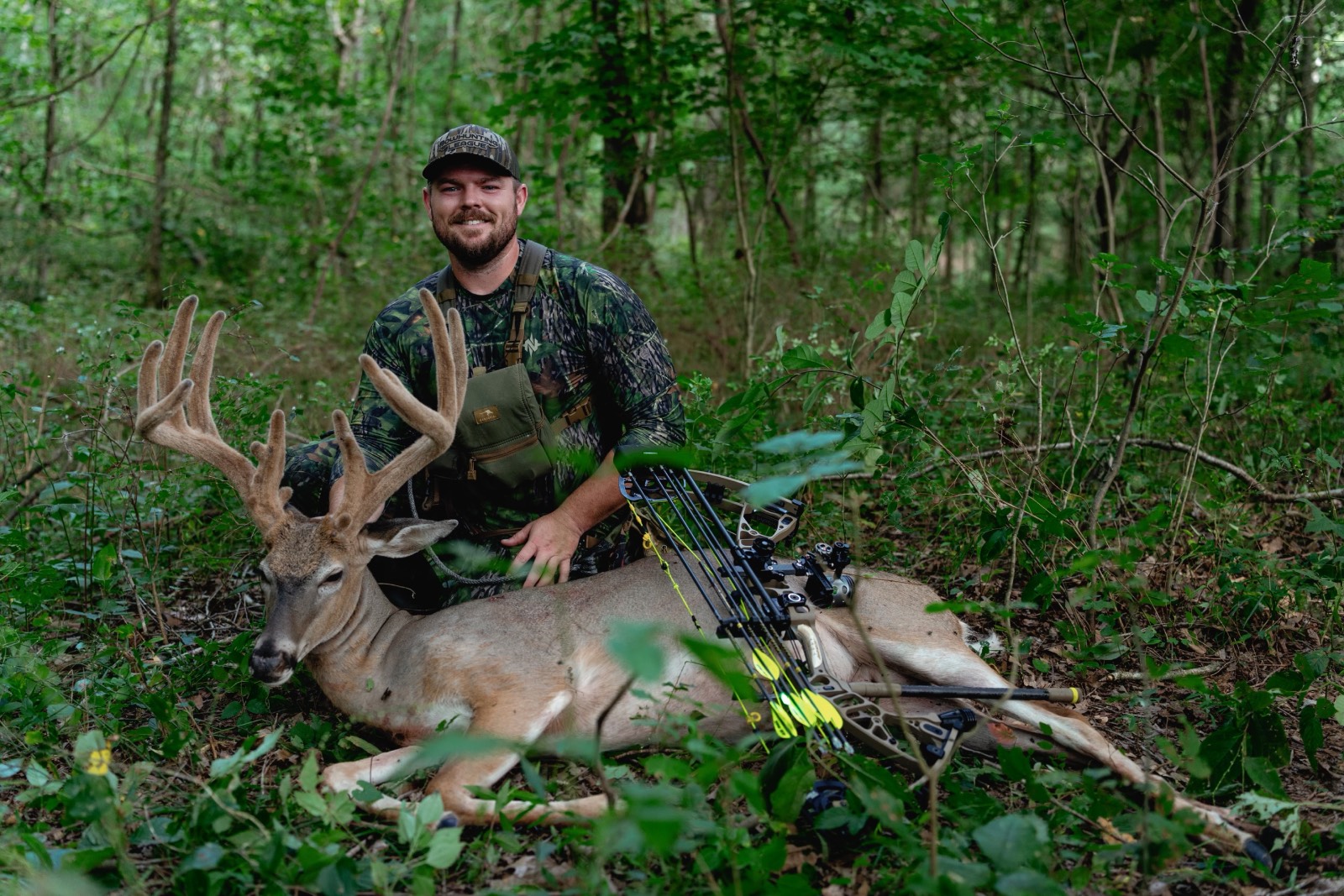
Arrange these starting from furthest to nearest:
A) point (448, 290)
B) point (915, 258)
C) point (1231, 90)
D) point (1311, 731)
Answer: point (1231, 90)
point (448, 290)
point (915, 258)
point (1311, 731)

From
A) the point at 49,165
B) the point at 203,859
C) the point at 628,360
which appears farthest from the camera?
the point at 49,165

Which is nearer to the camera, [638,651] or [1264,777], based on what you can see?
[638,651]

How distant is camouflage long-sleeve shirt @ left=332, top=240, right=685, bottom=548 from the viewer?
4.55m

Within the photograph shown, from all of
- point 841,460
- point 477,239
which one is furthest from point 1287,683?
point 477,239

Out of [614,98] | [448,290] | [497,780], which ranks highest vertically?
[614,98]

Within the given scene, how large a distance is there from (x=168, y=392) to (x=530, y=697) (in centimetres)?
174

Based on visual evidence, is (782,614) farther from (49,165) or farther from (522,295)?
(49,165)

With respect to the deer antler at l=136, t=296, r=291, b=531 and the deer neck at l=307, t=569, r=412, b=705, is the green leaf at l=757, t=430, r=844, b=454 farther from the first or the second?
the deer neck at l=307, t=569, r=412, b=705

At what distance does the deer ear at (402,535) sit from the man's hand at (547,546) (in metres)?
0.34

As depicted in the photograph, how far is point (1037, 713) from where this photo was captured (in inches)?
141

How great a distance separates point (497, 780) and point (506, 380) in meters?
1.67

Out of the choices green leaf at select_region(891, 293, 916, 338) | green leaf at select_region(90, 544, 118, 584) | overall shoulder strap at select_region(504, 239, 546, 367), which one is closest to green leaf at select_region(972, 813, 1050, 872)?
green leaf at select_region(891, 293, 916, 338)

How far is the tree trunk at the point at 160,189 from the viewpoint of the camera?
11.5m

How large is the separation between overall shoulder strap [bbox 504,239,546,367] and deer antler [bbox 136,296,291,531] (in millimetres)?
1118
